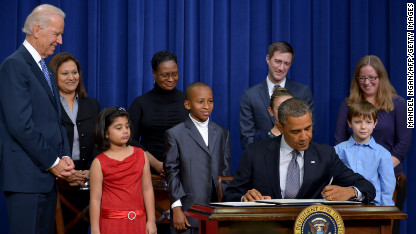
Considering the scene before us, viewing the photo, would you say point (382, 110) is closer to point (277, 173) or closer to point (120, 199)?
point (277, 173)

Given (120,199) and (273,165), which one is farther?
(120,199)

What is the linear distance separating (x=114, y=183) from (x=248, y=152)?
0.95m

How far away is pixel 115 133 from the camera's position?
327 centimetres

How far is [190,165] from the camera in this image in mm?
3453

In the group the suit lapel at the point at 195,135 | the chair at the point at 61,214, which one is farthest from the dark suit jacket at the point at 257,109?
the chair at the point at 61,214

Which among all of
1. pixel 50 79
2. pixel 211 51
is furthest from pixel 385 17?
pixel 50 79

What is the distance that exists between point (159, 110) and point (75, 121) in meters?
0.63

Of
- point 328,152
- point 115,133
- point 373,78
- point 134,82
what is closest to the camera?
point 328,152

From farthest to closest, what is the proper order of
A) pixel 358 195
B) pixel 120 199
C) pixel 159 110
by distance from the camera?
1. pixel 159 110
2. pixel 120 199
3. pixel 358 195

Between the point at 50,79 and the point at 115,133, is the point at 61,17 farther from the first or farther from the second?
the point at 115,133

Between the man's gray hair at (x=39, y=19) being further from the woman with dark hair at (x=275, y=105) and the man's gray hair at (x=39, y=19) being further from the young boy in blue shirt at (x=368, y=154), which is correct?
the young boy in blue shirt at (x=368, y=154)

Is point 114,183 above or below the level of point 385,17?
below

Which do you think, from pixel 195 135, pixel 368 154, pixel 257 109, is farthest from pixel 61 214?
pixel 368 154

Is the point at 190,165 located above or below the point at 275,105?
below
